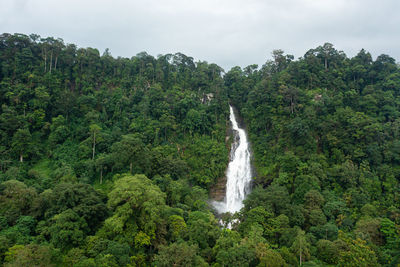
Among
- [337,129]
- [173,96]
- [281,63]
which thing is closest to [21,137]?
[173,96]

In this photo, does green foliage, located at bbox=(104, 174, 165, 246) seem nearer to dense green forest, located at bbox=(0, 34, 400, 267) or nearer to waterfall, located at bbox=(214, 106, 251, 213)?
dense green forest, located at bbox=(0, 34, 400, 267)

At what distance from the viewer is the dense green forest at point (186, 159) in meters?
15.7

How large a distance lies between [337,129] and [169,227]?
2484cm

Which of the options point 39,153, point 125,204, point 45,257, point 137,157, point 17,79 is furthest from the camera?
point 17,79

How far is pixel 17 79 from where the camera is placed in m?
33.7

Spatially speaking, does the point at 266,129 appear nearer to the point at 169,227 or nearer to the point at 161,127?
the point at 161,127

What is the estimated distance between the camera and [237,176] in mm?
32156

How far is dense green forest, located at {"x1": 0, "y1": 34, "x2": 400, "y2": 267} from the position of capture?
15672 millimetres

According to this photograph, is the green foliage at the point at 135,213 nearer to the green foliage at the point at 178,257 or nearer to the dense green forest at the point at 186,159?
the dense green forest at the point at 186,159

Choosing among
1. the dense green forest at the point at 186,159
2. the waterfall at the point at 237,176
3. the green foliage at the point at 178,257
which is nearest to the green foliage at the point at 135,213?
the dense green forest at the point at 186,159

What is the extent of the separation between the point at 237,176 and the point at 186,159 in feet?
26.3

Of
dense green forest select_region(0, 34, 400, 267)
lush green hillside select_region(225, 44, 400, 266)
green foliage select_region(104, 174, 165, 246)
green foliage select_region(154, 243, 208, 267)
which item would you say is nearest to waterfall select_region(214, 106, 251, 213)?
dense green forest select_region(0, 34, 400, 267)

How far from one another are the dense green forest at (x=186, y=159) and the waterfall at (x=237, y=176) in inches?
65.0

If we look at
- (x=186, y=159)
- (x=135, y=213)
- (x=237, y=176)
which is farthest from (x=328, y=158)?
(x=135, y=213)
